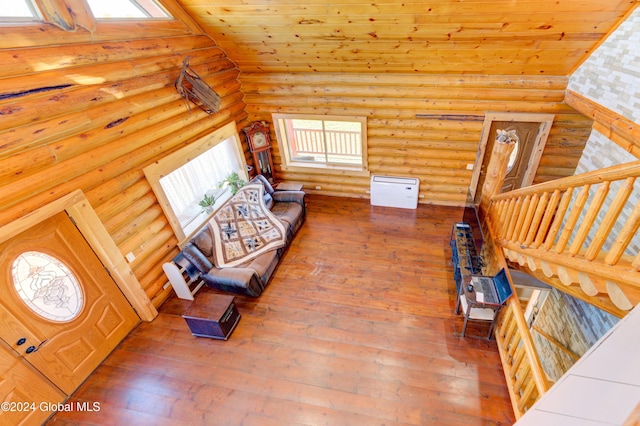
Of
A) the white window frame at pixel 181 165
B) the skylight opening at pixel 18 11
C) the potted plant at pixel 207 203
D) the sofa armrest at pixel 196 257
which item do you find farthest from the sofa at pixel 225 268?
the skylight opening at pixel 18 11

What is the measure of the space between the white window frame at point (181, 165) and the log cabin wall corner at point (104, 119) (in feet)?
0.27

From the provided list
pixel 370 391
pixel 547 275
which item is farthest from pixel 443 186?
pixel 370 391

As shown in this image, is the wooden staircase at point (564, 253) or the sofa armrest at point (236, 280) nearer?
the wooden staircase at point (564, 253)

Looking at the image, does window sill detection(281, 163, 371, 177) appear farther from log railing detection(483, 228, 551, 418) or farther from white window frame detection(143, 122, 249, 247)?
log railing detection(483, 228, 551, 418)

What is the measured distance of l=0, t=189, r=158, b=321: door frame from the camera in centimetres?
273

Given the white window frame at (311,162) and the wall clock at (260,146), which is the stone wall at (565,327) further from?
the wall clock at (260,146)

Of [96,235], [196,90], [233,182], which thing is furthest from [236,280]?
[196,90]

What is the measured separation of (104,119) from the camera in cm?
331

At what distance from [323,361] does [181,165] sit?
11.3 ft

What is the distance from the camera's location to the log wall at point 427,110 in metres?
4.69

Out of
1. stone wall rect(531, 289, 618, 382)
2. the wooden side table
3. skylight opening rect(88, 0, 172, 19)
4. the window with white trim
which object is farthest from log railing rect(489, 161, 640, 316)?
skylight opening rect(88, 0, 172, 19)

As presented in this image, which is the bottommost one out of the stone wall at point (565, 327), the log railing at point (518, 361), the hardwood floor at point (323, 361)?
the stone wall at point (565, 327)

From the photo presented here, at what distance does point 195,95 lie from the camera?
4465 millimetres

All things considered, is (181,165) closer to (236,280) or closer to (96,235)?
(96,235)
